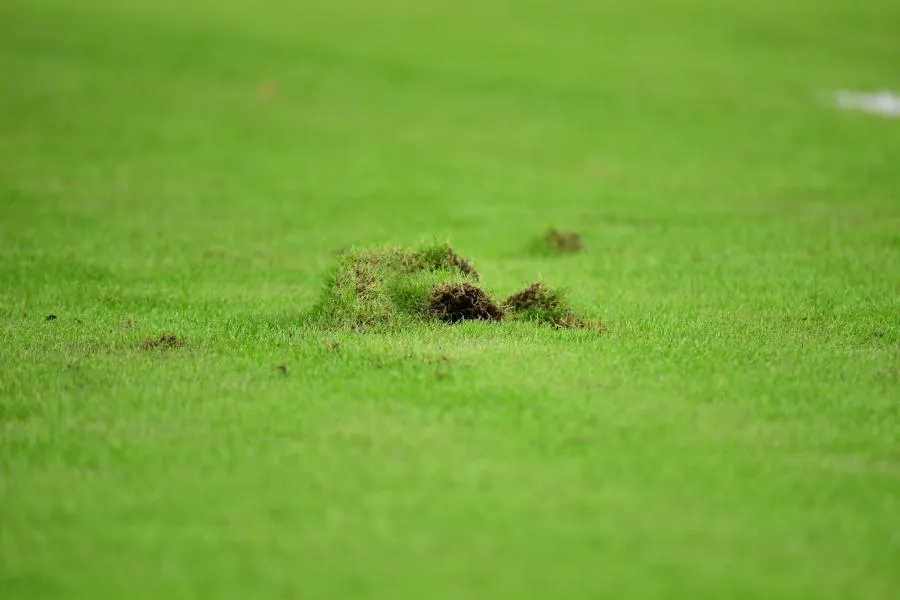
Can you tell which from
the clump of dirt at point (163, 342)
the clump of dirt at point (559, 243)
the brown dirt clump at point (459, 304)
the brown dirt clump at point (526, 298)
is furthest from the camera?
the clump of dirt at point (559, 243)

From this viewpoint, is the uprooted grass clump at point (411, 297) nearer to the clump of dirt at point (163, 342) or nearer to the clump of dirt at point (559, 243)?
the clump of dirt at point (163, 342)

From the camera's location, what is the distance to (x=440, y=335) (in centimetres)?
1137

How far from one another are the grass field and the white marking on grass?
3.30 ft

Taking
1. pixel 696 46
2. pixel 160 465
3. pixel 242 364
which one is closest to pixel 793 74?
Answer: pixel 696 46

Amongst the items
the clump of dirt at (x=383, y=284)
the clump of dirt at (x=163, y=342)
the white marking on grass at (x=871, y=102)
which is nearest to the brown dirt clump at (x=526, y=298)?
the clump of dirt at (x=383, y=284)

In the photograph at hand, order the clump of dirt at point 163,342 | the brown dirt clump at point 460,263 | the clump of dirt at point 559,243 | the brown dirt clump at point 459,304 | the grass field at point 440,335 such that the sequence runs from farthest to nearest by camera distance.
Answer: the clump of dirt at point 559,243
the brown dirt clump at point 460,263
the brown dirt clump at point 459,304
the clump of dirt at point 163,342
the grass field at point 440,335

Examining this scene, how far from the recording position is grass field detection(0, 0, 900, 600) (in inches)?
270

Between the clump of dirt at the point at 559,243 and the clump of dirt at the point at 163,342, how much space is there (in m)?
7.76

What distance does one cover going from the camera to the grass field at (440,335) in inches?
270

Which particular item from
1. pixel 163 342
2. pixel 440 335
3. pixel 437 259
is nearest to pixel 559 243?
pixel 437 259

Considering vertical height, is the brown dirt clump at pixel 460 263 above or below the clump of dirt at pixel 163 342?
above

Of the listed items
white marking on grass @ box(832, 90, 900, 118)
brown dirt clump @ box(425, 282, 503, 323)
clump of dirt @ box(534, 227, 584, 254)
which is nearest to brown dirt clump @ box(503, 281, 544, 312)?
brown dirt clump @ box(425, 282, 503, 323)

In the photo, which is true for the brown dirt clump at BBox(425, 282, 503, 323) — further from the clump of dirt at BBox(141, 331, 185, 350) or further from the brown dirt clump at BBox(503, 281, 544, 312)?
the clump of dirt at BBox(141, 331, 185, 350)

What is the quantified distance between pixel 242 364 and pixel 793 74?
25.6m
